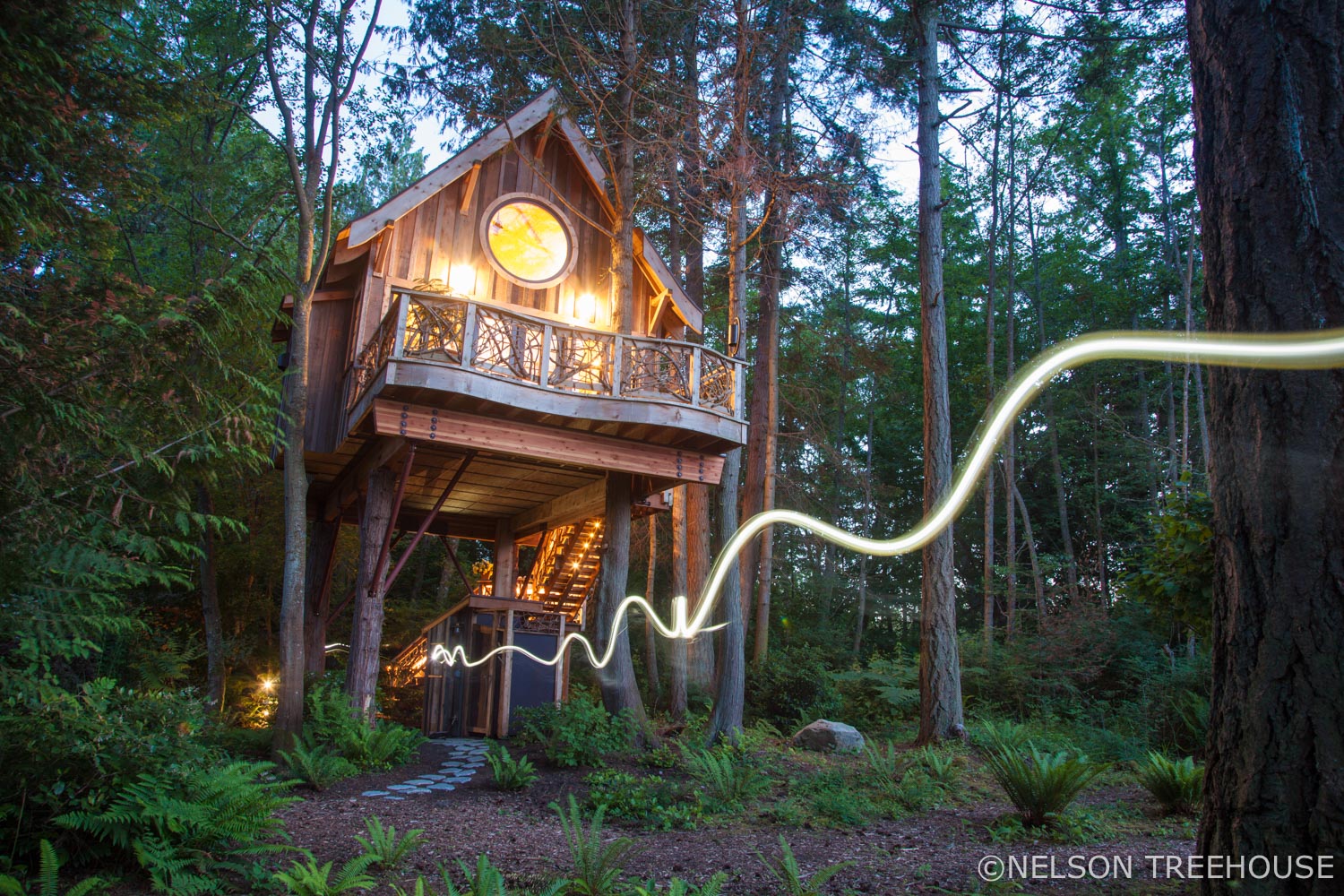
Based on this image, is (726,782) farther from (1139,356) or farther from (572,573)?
(572,573)

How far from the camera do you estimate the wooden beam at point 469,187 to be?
1252 centimetres

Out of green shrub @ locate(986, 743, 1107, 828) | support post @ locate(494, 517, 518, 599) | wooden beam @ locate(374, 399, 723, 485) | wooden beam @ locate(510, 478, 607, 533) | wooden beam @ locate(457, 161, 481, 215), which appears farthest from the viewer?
support post @ locate(494, 517, 518, 599)

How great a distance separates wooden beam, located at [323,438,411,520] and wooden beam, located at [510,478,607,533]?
3309mm

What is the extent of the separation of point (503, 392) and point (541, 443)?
1.05m

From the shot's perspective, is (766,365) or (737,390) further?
(766,365)

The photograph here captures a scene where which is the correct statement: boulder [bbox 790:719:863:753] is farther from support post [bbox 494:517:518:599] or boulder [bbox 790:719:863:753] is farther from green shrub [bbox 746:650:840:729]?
support post [bbox 494:517:518:599]

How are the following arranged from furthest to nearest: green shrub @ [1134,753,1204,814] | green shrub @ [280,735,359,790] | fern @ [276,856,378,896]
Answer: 1. green shrub @ [280,735,359,790]
2. green shrub @ [1134,753,1204,814]
3. fern @ [276,856,378,896]

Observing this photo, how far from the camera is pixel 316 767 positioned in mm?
8547

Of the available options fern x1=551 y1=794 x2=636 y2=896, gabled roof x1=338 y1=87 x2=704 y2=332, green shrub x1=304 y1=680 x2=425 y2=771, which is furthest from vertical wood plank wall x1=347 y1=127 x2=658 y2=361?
fern x1=551 y1=794 x2=636 y2=896

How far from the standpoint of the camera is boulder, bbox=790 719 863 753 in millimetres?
12156

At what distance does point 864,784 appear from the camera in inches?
351

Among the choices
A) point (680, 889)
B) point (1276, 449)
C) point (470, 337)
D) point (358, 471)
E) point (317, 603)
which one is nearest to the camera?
point (1276, 449)

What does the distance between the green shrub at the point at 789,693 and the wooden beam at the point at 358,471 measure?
926 cm

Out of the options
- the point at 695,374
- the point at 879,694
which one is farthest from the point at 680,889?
the point at 879,694
